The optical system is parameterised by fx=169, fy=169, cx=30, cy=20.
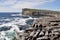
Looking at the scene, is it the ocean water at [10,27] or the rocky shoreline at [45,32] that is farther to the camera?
the ocean water at [10,27]

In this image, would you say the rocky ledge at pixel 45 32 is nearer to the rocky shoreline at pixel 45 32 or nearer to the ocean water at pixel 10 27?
the rocky shoreline at pixel 45 32

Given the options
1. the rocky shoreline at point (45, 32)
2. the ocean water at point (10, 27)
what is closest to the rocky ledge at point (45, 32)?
the rocky shoreline at point (45, 32)

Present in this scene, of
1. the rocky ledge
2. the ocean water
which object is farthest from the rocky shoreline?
the ocean water

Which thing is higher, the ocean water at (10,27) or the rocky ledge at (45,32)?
the rocky ledge at (45,32)

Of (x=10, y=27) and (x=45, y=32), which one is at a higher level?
(x=45, y=32)

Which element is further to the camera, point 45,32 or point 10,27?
point 10,27

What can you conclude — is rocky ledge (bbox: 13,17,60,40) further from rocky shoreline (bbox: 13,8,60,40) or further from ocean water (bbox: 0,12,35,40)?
ocean water (bbox: 0,12,35,40)

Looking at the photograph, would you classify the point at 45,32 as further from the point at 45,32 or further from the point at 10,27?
the point at 10,27

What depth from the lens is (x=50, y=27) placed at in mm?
26062

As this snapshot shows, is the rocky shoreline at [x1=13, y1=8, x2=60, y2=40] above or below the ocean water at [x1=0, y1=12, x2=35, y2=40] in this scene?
above

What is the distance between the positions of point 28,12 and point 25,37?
106 meters

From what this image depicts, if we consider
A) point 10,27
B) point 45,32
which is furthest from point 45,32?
point 10,27

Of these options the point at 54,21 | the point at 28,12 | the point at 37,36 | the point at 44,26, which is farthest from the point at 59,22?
the point at 28,12

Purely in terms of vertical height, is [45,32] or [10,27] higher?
[45,32]
